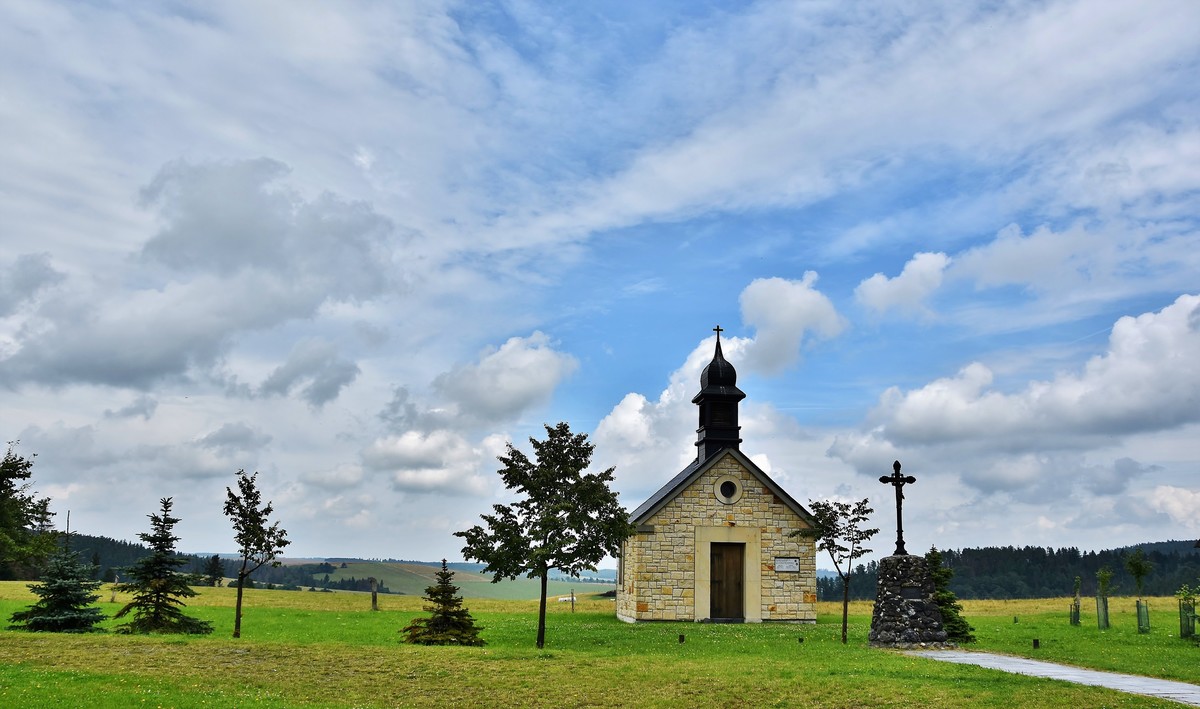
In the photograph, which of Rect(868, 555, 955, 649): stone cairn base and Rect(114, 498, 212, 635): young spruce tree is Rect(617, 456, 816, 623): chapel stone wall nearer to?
Rect(868, 555, 955, 649): stone cairn base

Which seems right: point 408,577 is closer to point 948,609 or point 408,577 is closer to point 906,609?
point 948,609

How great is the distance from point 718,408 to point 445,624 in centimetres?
1684

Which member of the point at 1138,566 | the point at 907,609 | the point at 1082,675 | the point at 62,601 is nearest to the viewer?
the point at 1082,675

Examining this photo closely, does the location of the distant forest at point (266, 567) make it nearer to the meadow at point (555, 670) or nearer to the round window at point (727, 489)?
the round window at point (727, 489)

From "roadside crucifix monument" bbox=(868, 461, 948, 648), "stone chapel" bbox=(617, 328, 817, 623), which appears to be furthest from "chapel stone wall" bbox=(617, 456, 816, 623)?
"roadside crucifix monument" bbox=(868, 461, 948, 648)

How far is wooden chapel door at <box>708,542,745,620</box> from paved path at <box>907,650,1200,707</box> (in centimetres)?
1343

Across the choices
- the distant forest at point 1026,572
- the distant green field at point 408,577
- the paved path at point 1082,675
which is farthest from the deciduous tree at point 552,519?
the distant green field at point 408,577

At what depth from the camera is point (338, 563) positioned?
163 meters

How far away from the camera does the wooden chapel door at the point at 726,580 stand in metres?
36.0

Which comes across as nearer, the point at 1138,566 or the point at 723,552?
the point at 723,552

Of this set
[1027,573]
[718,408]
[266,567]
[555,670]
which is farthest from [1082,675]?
[266,567]

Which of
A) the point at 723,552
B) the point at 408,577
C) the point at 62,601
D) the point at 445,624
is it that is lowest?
the point at 408,577

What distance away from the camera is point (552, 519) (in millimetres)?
23891

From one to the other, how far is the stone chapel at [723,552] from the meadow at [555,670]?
5.81 metres
